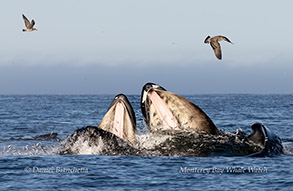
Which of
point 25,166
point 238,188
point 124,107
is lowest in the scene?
point 238,188

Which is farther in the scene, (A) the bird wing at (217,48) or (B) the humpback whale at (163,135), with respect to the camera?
(A) the bird wing at (217,48)

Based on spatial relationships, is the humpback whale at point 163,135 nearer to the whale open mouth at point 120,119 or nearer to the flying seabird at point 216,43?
the whale open mouth at point 120,119

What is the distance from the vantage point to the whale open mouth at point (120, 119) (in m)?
12.7

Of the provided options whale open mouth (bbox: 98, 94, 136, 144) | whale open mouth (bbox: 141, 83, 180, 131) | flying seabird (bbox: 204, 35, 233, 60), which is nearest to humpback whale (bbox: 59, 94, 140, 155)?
whale open mouth (bbox: 98, 94, 136, 144)

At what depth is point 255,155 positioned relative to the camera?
1302cm

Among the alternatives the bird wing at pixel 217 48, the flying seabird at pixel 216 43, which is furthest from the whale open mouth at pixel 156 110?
the flying seabird at pixel 216 43

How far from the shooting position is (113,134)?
12672 mm

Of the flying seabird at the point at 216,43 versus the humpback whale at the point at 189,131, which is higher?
the flying seabird at the point at 216,43

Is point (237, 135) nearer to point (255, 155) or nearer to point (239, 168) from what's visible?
point (255, 155)

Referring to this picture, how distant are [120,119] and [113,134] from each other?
40 cm

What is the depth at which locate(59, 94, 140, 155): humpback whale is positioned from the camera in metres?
12.7

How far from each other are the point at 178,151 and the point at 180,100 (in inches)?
63.6

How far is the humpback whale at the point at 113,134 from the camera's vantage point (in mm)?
12711

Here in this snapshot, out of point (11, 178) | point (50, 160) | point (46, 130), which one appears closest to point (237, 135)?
point (50, 160)
